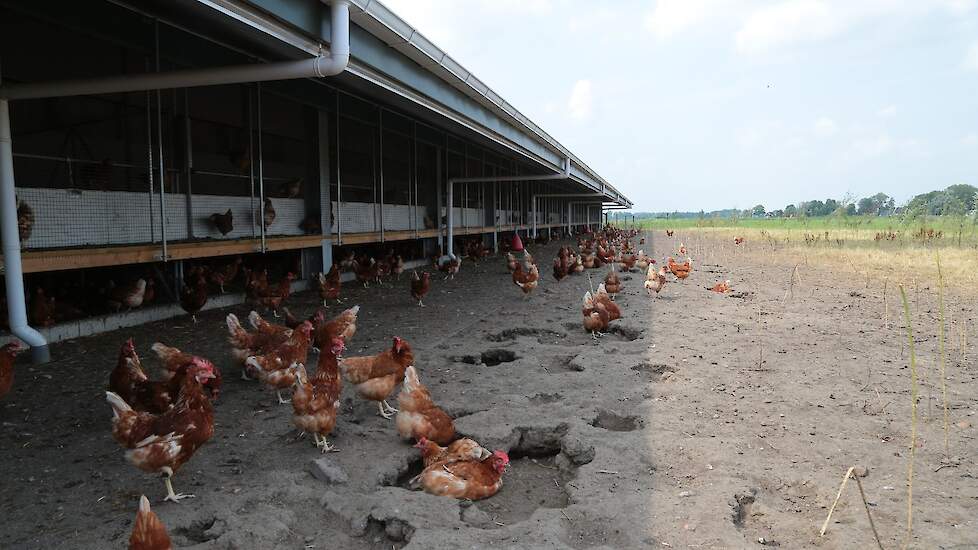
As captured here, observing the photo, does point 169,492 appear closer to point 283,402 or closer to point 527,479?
point 283,402

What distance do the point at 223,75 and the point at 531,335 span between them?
471 centimetres

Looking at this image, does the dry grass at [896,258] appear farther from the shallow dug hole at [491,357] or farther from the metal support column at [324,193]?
the metal support column at [324,193]

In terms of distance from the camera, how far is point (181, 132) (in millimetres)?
9461

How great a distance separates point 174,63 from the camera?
26.2 feet

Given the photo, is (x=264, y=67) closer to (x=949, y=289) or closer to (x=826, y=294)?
(x=826, y=294)

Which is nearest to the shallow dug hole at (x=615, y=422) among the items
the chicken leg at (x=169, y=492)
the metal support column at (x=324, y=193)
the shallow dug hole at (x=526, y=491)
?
the shallow dug hole at (x=526, y=491)

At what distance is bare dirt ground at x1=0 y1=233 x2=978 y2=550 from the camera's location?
2787mm

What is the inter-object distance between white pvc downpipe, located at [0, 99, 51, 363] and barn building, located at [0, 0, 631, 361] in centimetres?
1

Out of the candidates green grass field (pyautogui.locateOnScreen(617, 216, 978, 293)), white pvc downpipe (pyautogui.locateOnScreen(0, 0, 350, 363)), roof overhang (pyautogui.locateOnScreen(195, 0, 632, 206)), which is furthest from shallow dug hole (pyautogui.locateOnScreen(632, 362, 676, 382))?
green grass field (pyautogui.locateOnScreen(617, 216, 978, 293))

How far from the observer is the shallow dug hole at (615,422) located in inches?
168

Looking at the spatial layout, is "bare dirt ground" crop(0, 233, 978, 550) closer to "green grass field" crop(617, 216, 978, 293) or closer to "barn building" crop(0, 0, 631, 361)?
"barn building" crop(0, 0, 631, 361)

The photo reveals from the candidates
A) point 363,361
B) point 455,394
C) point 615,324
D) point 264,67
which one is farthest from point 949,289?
point 264,67

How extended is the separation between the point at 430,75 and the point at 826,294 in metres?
8.43

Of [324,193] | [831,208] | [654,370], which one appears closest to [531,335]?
[654,370]
